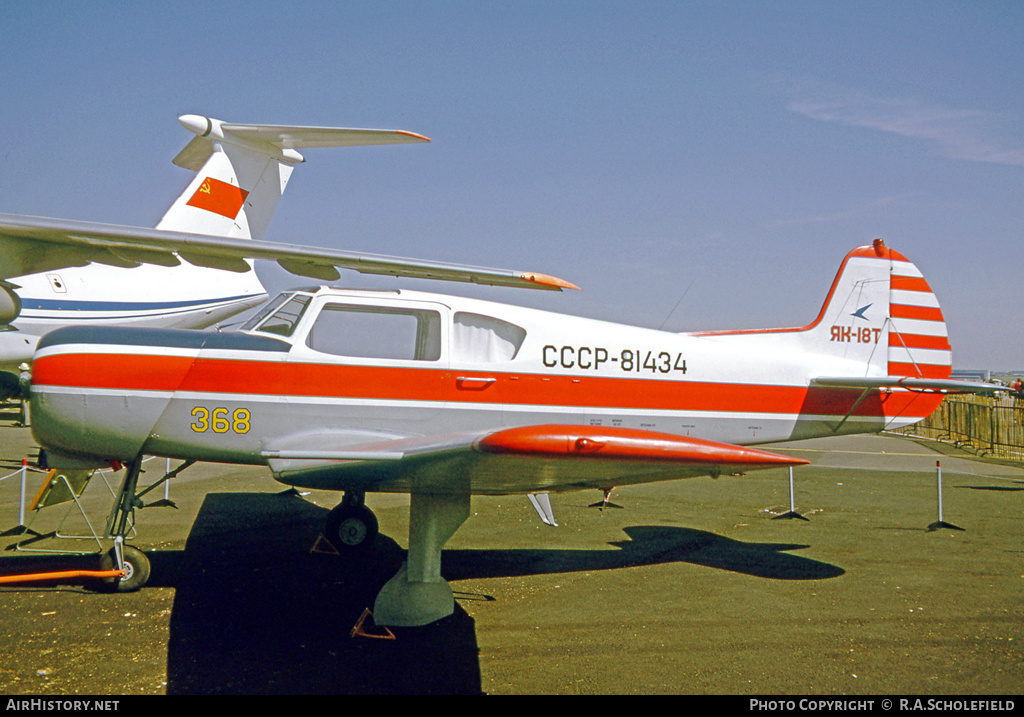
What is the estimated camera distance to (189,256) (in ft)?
25.2

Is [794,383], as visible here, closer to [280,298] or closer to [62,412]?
[280,298]

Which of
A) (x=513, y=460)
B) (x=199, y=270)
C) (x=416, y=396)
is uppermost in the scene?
(x=199, y=270)

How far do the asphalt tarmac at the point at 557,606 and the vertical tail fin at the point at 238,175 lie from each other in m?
6.56

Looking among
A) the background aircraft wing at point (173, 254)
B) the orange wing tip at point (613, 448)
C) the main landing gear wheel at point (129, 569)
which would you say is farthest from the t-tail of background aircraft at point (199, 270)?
the orange wing tip at point (613, 448)

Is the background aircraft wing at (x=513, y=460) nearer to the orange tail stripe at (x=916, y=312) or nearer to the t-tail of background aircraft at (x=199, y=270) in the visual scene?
the orange tail stripe at (x=916, y=312)

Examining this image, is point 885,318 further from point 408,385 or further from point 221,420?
point 221,420

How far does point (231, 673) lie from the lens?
13.6 feet

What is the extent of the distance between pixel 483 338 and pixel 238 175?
1052 cm

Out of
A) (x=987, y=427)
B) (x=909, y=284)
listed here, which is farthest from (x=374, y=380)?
(x=987, y=427)

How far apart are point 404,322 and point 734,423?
142 inches

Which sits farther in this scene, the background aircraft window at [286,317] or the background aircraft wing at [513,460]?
the background aircraft window at [286,317]

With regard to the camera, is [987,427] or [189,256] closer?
[189,256]

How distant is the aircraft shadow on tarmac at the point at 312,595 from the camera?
4.16 meters

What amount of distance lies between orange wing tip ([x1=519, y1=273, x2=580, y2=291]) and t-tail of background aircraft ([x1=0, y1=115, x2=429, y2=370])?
427cm
